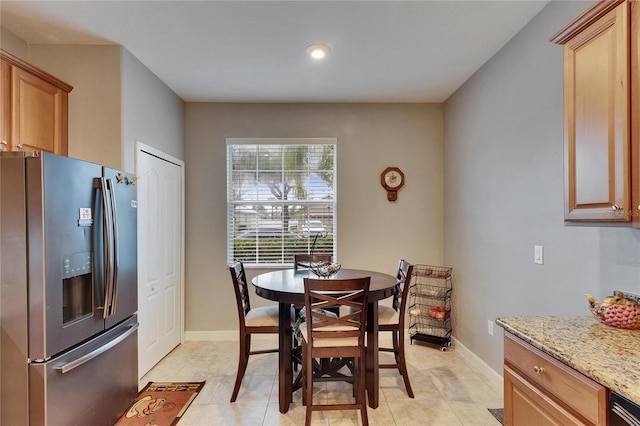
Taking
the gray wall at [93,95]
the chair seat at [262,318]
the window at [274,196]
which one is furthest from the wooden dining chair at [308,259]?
the gray wall at [93,95]

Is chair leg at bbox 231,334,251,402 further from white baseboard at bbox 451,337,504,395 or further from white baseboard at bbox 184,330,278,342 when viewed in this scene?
white baseboard at bbox 451,337,504,395

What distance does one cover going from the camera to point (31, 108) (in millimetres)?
2076

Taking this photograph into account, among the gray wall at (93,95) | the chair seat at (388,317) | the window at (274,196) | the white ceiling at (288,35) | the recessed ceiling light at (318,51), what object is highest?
the white ceiling at (288,35)

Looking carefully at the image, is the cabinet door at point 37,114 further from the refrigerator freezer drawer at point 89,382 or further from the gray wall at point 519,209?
the gray wall at point 519,209

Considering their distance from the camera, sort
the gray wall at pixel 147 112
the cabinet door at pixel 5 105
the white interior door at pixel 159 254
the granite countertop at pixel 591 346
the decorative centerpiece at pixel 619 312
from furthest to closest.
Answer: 1. the white interior door at pixel 159 254
2. the gray wall at pixel 147 112
3. the cabinet door at pixel 5 105
4. the decorative centerpiece at pixel 619 312
5. the granite countertop at pixel 591 346

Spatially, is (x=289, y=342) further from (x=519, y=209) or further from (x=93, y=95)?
(x=93, y=95)

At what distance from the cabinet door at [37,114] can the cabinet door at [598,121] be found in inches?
121

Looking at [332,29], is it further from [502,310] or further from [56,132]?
[502,310]

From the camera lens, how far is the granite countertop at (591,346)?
95 centimetres

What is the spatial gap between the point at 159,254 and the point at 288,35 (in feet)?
7.42

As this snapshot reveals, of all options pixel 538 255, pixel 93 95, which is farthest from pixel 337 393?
pixel 93 95

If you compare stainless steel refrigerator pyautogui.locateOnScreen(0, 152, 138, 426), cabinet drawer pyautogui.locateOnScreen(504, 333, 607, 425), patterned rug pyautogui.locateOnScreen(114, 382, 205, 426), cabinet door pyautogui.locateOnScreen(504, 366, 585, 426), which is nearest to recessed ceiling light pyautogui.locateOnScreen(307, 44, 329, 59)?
stainless steel refrigerator pyautogui.locateOnScreen(0, 152, 138, 426)

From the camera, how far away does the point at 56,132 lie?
230cm

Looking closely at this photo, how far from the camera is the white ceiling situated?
78.7 inches
